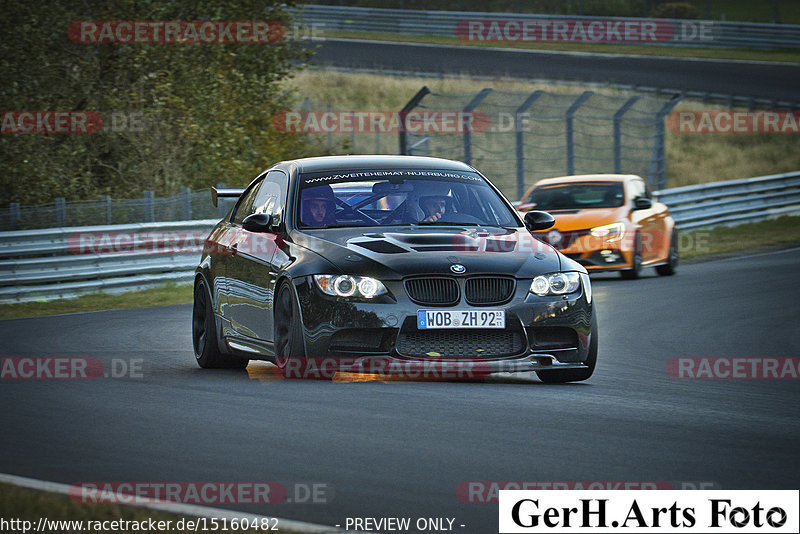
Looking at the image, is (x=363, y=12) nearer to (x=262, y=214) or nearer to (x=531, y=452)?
(x=262, y=214)


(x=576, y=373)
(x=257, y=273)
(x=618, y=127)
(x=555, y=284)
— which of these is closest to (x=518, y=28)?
(x=618, y=127)

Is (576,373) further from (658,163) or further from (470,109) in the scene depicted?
(658,163)

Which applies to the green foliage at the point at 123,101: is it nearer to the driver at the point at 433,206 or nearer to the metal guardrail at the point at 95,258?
the metal guardrail at the point at 95,258

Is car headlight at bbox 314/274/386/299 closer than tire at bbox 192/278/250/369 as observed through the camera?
Yes

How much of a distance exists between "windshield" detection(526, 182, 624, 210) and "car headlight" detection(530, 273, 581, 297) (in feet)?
36.1

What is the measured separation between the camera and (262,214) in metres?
10.1

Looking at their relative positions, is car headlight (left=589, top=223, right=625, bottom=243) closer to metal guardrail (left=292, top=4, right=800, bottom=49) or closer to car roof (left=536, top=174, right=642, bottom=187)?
car roof (left=536, top=174, right=642, bottom=187)

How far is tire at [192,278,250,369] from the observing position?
1080cm

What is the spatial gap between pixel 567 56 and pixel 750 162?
10849 millimetres

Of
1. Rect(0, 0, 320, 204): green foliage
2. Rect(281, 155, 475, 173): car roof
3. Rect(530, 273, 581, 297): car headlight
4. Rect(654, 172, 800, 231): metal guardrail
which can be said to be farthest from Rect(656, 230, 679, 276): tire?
Rect(530, 273, 581, 297): car headlight

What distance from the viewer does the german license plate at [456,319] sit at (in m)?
8.90

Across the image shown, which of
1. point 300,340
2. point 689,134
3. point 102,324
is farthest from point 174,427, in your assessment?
point 689,134

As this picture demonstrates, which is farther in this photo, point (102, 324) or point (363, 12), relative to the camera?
point (363, 12)

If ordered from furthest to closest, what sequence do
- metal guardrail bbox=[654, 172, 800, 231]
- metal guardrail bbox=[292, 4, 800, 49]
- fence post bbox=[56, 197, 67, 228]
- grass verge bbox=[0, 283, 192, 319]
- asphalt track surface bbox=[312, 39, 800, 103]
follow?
metal guardrail bbox=[292, 4, 800, 49] < asphalt track surface bbox=[312, 39, 800, 103] < metal guardrail bbox=[654, 172, 800, 231] < fence post bbox=[56, 197, 67, 228] < grass verge bbox=[0, 283, 192, 319]
